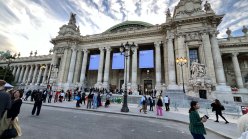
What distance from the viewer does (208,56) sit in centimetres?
2161

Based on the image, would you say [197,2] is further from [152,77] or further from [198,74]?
[152,77]

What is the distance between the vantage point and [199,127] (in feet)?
10.4

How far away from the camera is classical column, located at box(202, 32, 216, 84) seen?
2078cm

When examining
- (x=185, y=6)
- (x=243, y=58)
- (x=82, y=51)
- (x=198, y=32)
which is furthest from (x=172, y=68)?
(x=82, y=51)

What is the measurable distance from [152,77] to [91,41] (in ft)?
60.4

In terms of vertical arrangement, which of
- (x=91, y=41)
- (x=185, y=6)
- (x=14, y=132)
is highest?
(x=185, y=6)

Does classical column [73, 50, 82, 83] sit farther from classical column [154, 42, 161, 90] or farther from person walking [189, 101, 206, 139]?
person walking [189, 101, 206, 139]

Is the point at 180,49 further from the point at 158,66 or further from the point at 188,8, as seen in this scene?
the point at 188,8

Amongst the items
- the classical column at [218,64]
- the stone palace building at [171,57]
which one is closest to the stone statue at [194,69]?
the stone palace building at [171,57]

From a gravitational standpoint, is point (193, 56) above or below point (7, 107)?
above

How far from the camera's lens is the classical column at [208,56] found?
20781 millimetres

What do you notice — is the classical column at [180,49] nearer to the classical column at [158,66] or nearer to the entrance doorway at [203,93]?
the entrance doorway at [203,93]


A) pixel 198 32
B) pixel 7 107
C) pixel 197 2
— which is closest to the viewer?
pixel 7 107

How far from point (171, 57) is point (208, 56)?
5889 mm
